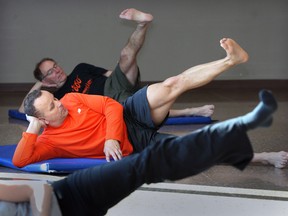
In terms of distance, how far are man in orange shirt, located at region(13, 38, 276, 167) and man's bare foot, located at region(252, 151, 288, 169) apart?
21.1 inches

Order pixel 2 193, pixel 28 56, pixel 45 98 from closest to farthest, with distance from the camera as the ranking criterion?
1. pixel 2 193
2. pixel 45 98
3. pixel 28 56

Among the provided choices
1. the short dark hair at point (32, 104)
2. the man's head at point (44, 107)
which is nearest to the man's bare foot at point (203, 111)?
the man's head at point (44, 107)

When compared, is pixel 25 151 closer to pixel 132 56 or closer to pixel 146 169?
pixel 146 169

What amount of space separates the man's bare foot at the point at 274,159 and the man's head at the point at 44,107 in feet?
3.69

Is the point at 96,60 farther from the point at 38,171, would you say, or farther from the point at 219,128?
the point at 219,128

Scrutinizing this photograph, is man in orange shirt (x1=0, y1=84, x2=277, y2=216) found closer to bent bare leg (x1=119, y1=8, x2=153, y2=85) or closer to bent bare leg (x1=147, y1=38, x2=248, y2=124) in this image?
bent bare leg (x1=147, y1=38, x2=248, y2=124)

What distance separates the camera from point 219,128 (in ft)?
5.06

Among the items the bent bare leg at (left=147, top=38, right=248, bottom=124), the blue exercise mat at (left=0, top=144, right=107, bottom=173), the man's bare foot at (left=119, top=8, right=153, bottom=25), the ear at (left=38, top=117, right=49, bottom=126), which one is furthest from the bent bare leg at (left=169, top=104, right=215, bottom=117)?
the ear at (left=38, top=117, right=49, bottom=126)

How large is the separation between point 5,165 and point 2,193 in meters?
1.33

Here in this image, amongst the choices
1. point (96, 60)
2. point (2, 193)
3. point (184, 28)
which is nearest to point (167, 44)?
point (184, 28)

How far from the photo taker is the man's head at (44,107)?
2662mm

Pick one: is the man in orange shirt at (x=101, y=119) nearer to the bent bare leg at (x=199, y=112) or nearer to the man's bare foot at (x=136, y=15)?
the man's bare foot at (x=136, y=15)

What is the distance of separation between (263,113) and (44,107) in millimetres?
1465

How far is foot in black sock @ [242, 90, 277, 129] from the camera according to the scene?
1.46 m
